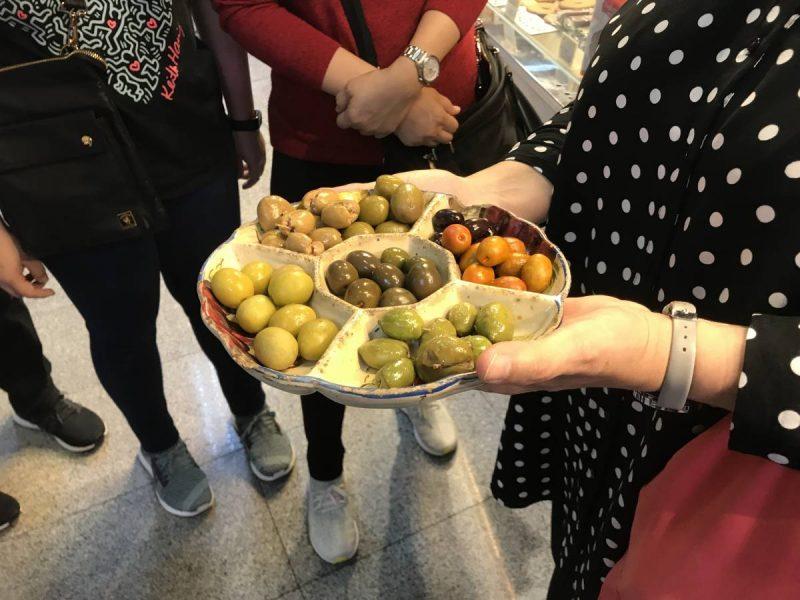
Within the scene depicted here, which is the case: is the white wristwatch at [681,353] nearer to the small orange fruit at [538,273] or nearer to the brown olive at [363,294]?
the small orange fruit at [538,273]

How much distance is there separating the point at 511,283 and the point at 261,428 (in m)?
1.23

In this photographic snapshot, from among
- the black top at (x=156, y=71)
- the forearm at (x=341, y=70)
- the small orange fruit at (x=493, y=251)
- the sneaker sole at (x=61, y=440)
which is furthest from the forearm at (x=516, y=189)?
the sneaker sole at (x=61, y=440)

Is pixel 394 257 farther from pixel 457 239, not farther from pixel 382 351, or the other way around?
pixel 382 351

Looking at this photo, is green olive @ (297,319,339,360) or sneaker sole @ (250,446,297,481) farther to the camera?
sneaker sole @ (250,446,297,481)

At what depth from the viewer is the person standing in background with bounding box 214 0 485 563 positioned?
1.13 meters

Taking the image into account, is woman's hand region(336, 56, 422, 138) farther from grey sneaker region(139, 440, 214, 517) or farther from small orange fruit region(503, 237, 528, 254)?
grey sneaker region(139, 440, 214, 517)

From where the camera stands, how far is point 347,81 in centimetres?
112

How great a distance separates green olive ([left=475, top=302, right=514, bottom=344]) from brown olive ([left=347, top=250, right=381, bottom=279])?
196 millimetres

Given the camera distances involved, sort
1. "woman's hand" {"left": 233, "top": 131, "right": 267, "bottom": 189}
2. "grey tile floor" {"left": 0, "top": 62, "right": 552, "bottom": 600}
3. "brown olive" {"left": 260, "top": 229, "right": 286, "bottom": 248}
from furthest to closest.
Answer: "grey tile floor" {"left": 0, "top": 62, "right": 552, "bottom": 600}, "woman's hand" {"left": 233, "top": 131, "right": 267, "bottom": 189}, "brown olive" {"left": 260, "top": 229, "right": 286, "bottom": 248}

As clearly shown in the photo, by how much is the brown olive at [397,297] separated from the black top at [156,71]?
1.99 ft

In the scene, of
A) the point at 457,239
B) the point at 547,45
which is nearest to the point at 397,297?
the point at 457,239

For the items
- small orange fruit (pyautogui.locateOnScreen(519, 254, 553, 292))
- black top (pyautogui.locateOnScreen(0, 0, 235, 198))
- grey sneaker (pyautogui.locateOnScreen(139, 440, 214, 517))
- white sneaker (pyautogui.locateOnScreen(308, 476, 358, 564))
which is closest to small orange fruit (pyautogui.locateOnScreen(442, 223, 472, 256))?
small orange fruit (pyautogui.locateOnScreen(519, 254, 553, 292))

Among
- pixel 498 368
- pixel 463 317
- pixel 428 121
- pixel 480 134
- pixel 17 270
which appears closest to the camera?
pixel 498 368

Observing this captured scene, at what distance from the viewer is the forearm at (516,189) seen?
1019 mm
